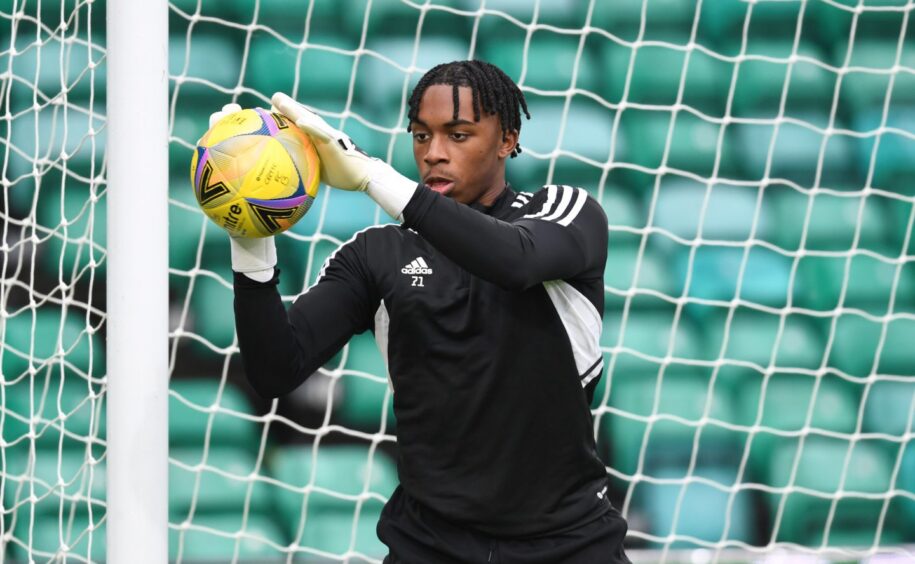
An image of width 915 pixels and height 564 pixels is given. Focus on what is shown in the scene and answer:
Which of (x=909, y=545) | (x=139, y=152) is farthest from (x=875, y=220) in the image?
(x=139, y=152)

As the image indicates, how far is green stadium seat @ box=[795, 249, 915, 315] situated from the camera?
148 inches

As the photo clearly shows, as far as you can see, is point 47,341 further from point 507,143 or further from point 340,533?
point 507,143

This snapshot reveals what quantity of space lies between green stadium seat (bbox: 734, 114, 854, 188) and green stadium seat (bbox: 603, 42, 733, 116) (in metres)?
0.15

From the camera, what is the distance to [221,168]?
1637mm

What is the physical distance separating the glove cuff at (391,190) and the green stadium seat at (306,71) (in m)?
2.16

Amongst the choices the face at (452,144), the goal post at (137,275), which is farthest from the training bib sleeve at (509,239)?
the goal post at (137,275)

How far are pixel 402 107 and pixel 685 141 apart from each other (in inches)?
35.0

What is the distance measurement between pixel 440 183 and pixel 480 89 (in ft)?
0.52

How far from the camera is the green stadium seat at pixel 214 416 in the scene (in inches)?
135

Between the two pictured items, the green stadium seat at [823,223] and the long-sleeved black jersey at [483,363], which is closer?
the long-sleeved black jersey at [483,363]

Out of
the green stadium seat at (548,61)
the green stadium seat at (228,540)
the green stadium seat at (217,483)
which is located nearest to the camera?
the green stadium seat at (228,540)

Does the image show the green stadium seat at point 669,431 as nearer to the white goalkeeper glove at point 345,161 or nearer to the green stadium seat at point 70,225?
the green stadium seat at point 70,225

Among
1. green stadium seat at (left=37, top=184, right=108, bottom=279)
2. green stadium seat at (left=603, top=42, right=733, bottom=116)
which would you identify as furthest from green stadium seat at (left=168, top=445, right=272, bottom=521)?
green stadium seat at (left=603, top=42, right=733, bottom=116)

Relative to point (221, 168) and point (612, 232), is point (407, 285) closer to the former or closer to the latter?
point (221, 168)
